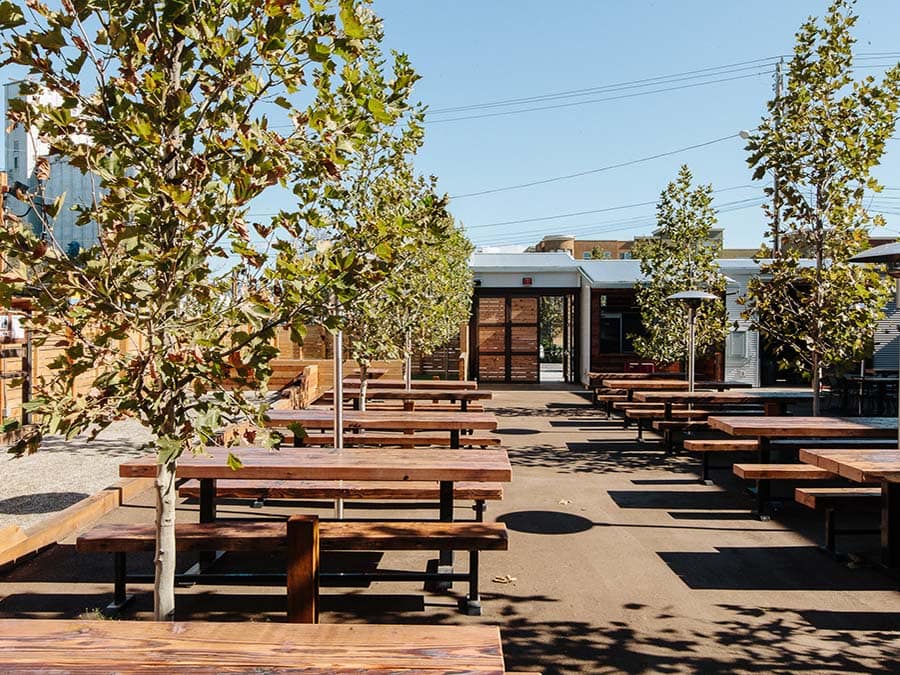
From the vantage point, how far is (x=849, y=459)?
5172mm

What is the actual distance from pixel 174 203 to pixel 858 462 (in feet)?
15.7

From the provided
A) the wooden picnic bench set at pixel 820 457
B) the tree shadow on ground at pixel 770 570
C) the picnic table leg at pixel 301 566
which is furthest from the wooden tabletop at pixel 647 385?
the picnic table leg at pixel 301 566

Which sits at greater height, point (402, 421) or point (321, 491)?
point (402, 421)

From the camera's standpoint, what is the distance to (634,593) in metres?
4.82

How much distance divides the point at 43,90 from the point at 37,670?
74.4 inches

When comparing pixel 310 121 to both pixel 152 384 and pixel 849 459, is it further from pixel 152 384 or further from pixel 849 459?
pixel 849 459

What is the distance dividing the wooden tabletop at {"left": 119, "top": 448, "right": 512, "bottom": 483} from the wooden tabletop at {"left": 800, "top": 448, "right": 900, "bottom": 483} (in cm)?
235

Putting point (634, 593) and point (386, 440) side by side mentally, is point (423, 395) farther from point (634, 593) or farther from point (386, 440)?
point (634, 593)

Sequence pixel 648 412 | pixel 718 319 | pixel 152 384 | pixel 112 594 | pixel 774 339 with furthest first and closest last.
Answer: pixel 718 319
pixel 648 412
pixel 774 339
pixel 112 594
pixel 152 384

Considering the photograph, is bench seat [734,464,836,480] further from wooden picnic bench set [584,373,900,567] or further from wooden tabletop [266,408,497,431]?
wooden tabletop [266,408,497,431]

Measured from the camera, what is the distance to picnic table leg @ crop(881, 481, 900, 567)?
5305 millimetres

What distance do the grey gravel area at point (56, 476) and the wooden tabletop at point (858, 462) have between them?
513 cm

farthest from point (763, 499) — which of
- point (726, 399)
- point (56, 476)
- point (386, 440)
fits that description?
point (56, 476)

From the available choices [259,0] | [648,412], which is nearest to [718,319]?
[648,412]
